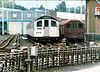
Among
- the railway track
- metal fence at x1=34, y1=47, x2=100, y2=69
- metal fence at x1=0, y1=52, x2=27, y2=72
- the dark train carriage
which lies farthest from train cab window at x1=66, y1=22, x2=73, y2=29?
metal fence at x1=0, y1=52, x2=27, y2=72

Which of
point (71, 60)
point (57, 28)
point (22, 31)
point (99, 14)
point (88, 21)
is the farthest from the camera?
point (22, 31)

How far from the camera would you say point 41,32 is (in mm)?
26141

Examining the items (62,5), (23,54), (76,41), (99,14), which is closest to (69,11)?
(62,5)

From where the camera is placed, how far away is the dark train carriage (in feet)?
87.7

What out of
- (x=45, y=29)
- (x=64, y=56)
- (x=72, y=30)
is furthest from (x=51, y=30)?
(x=64, y=56)

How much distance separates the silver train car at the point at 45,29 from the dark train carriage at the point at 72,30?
2.69ft

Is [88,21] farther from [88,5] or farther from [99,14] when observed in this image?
[99,14]

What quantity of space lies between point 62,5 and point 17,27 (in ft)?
40.9

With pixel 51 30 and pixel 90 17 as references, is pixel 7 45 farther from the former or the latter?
pixel 90 17

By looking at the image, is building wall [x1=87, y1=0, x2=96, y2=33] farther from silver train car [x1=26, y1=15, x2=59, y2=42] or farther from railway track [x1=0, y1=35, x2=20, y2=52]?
railway track [x1=0, y1=35, x2=20, y2=52]

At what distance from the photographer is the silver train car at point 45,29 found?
25870mm

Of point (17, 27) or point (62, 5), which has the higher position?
point (62, 5)

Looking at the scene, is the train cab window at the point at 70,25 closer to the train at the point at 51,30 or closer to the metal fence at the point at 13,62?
the train at the point at 51,30

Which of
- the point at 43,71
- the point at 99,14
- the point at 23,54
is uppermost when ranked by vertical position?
the point at 99,14
